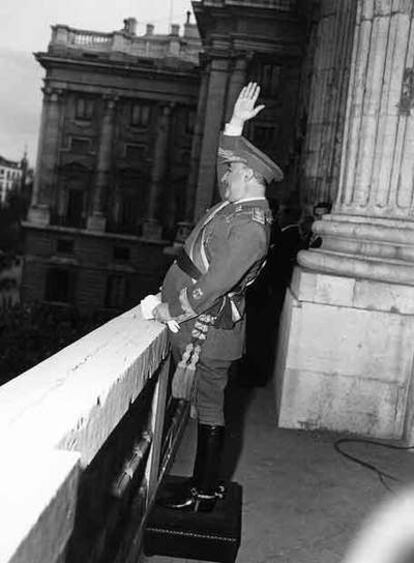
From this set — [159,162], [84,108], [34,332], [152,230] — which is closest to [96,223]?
[152,230]

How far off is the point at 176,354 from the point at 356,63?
3.14 meters

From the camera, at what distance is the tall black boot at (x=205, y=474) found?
332 centimetres

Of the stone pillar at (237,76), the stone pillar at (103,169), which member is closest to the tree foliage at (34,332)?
the stone pillar at (103,169)

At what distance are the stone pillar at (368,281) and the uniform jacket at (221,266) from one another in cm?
181

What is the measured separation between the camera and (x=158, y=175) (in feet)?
157

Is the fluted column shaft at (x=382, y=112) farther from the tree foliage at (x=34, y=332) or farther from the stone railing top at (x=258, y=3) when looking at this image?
the stone railing top at (x=258, y=3)

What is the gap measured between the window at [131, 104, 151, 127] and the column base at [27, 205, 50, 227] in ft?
28.1

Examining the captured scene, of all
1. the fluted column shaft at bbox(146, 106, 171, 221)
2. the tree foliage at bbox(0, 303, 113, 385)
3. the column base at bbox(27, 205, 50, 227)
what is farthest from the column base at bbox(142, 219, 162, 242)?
the column base at bbox(27, 205, 50, 227)

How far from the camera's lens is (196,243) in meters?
3.24

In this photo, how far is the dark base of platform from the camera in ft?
10.3

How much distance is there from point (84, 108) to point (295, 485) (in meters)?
46.7

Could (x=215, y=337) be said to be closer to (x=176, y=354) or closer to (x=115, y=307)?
(x=176, y=354)

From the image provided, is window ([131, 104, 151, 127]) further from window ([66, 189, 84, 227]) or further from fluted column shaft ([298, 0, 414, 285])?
fluted column shaft ([298, 0, 414, 285])

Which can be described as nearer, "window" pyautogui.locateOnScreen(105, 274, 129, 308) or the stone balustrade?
the stone balustrade
